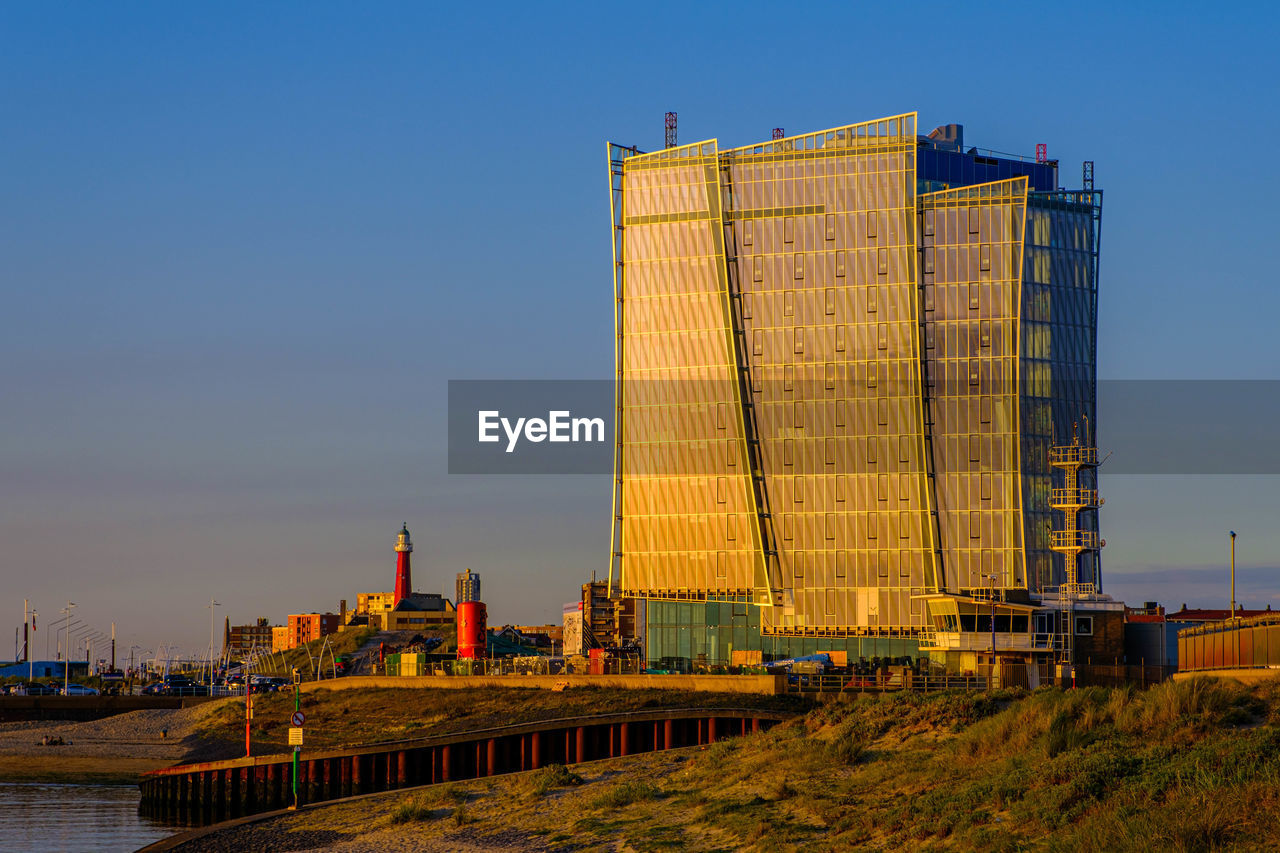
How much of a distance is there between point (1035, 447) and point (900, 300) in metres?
19.5

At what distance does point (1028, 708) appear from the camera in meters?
45.5

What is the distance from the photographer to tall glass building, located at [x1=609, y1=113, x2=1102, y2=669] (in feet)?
470

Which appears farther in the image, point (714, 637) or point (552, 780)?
point (714, 637)

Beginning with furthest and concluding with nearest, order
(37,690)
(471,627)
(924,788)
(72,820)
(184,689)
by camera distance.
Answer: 1. (37,690)
2. (184,689)
3. (471,627)
4. (72,820)
5. (924,788)

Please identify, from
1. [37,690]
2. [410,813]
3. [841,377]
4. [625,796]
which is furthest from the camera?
[37,690]

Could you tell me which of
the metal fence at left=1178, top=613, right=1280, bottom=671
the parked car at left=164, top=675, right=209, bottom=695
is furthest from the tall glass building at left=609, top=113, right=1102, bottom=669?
the metal fence at left=1178, top=613, right=1280, bottom=671

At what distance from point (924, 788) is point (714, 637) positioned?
11262 centimetres

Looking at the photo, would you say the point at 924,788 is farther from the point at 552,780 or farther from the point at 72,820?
the point at 72,820

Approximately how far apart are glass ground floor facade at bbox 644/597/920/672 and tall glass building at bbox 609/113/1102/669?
41cm

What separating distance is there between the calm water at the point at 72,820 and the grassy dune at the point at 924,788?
32.6ft

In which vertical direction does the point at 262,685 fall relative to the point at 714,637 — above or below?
below

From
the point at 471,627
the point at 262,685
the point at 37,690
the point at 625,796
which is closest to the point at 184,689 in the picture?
the point at 262,685

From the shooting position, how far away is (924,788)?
134ft

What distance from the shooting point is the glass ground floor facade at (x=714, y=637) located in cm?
14712
